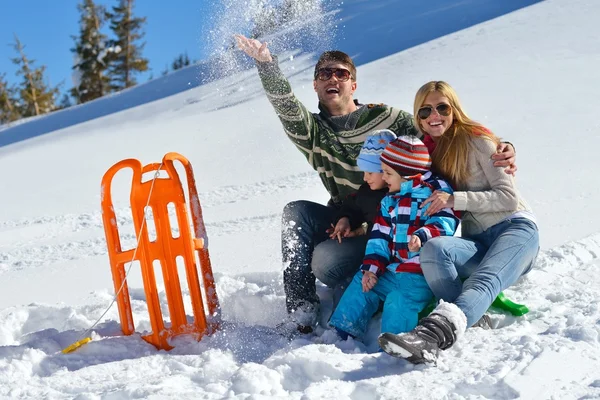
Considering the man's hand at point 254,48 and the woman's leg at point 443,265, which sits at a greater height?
Answer: the man's hand at point 254,48

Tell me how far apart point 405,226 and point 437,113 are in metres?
0.60

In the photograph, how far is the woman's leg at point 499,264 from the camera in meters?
2.68

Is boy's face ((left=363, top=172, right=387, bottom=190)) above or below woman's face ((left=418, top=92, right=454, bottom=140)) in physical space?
below

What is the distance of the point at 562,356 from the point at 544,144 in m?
5.95

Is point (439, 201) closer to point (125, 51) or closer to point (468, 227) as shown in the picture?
point (468, 227)

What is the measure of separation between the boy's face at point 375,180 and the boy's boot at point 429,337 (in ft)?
2.66

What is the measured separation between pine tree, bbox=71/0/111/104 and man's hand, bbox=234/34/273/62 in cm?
2627

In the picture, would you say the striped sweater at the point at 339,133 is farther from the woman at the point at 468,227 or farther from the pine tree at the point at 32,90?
the pine tree at the point at 32,90

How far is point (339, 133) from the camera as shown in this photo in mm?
3494

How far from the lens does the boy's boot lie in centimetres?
234

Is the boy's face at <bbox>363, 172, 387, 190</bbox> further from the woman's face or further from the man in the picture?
the woman's face

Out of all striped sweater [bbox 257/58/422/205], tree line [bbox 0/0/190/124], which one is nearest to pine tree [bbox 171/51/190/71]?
tree line [bbox 0/0/190/124]

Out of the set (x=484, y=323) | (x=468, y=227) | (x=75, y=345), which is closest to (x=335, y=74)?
(x=468, y=227)

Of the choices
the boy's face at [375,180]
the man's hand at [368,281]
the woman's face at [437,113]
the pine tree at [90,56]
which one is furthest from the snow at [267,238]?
the pine tree at [90,56]
